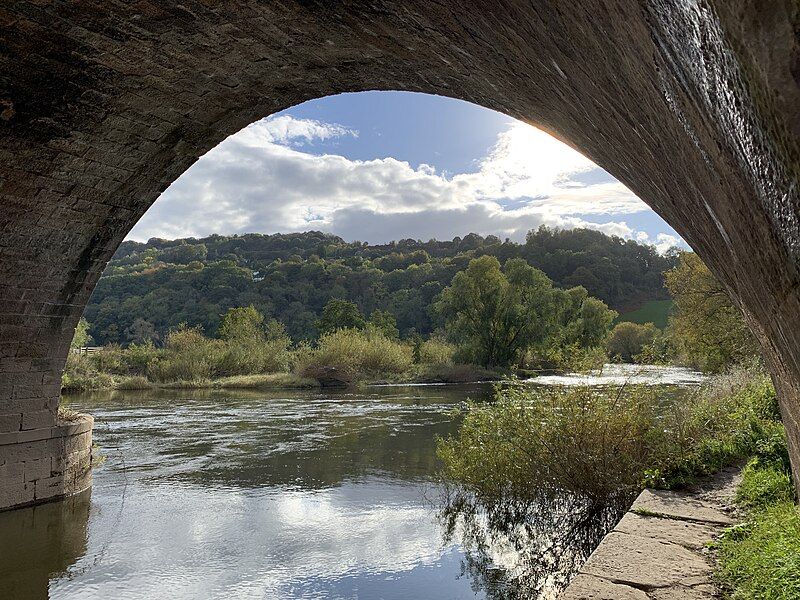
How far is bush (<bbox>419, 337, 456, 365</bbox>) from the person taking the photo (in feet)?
100

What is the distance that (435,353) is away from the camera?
3095 centimetres

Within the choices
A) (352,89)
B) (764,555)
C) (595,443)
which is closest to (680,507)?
(595,443)

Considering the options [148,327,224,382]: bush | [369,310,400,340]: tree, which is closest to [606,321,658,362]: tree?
[369,310,400,340]: tree

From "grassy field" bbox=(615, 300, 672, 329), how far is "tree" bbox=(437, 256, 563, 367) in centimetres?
2913

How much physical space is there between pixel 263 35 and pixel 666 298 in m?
65.4

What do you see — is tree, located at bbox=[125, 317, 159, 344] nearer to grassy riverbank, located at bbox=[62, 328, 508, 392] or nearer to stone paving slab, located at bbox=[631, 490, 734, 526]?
grassy riverbank, located at bbox=[62, 328, 508, 392]

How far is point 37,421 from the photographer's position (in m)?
6.56

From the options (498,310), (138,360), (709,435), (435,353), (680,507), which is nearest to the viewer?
(680,507)

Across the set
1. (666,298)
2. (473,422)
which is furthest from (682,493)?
(666,298)

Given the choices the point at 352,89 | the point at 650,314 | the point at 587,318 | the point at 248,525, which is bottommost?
the point at 248,525

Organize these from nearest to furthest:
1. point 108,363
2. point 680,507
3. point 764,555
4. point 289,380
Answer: point 764,555 → point 680,507 → point 289,380 → point 108,363

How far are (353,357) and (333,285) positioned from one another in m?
30.4

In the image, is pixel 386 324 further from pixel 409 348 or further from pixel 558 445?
pixel 558 445

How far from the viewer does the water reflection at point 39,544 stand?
5320 millimetres
